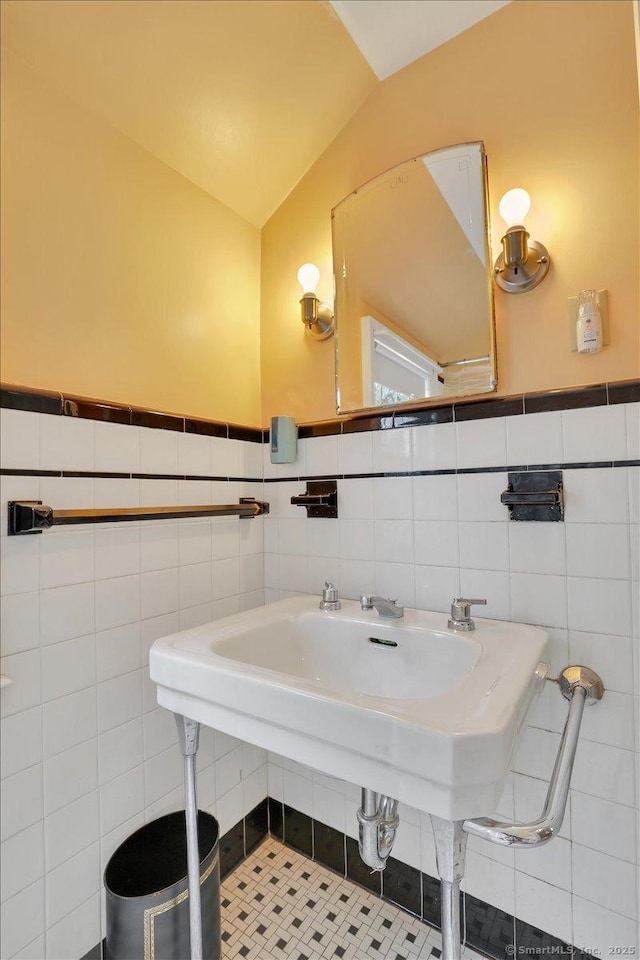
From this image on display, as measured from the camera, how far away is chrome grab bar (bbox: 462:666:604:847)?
1.95 ft

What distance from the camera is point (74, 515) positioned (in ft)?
3.14

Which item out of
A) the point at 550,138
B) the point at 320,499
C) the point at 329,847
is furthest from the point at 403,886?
the point at 550,138

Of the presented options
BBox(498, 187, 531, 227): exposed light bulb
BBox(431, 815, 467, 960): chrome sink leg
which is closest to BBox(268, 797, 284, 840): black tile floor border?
BBox(431, 815, 467, 960): chrome sink leg

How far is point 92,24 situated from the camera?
0.97m

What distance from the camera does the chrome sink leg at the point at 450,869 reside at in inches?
25.5

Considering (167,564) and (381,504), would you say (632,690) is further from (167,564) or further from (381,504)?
(167,564)

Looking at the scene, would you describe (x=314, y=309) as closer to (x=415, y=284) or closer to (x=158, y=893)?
(x=415, y=284)

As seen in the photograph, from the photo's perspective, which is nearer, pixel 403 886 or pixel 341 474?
pixel 403 886

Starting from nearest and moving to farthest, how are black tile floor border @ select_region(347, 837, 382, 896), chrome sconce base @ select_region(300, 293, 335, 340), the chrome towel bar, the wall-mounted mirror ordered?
1. the chrome towel bar
2. the wall-mounted mirror
3. black tile floor border @ select_region(347, 837, 382, 896)
4. chrome sconce base @ select_region(300, 293, 335, 340)

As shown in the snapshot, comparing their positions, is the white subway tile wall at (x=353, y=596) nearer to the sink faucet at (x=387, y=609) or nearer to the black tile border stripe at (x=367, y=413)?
the black tile border stripe at (x=367, y=413)

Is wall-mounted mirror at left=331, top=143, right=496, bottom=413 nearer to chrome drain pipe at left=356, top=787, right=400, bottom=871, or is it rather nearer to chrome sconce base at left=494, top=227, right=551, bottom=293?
chrome sconce base at left=494, top=227, right=551, bottom=293

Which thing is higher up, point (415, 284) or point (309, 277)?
point (309, 277)

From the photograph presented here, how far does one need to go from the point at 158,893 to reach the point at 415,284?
1.65m

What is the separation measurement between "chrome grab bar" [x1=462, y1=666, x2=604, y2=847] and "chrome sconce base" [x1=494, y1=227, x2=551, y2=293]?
2.99 ft
